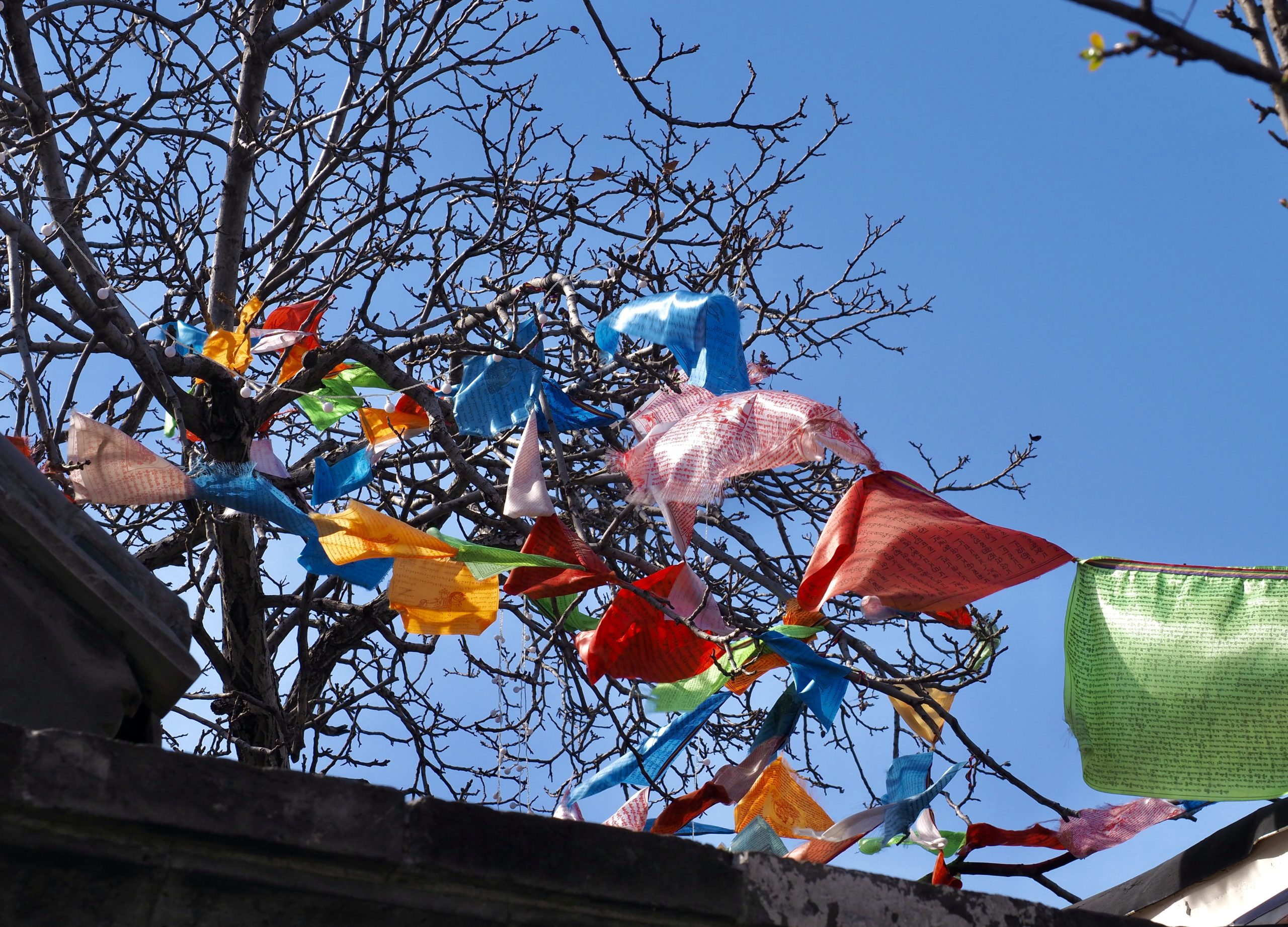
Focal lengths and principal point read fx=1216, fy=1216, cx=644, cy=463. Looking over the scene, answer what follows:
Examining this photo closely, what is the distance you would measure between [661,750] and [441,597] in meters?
1.10

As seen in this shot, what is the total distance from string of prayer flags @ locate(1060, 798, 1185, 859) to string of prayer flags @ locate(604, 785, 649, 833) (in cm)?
162

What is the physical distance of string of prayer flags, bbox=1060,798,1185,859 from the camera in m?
3.64

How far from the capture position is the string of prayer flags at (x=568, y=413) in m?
4.50

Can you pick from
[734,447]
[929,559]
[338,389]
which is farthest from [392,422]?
[929,559]

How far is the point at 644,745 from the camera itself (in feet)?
14.8

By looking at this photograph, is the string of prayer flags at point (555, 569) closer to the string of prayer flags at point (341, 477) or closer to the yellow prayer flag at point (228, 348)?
the string of prayer flags at point (341, 477)

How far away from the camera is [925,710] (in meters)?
4.57

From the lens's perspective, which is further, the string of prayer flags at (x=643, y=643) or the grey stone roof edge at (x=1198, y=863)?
the string of prayer flags at (x=643, y=643)

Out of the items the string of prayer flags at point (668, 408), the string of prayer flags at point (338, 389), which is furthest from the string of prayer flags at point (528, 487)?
the string of prayer flags at point (338, 389)

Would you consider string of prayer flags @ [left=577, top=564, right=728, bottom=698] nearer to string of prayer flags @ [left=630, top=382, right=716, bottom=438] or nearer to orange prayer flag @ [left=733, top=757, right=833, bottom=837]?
string of prayer flags @ [left=630, top=382, right=716, bottom=438]

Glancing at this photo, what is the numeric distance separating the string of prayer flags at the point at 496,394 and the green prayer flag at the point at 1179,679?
2.03m

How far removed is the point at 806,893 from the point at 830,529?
151 cm

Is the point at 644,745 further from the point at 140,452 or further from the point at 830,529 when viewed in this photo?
the point at 140,452

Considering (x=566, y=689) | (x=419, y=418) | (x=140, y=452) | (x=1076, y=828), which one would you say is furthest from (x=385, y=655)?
(x=1076, y=828)
